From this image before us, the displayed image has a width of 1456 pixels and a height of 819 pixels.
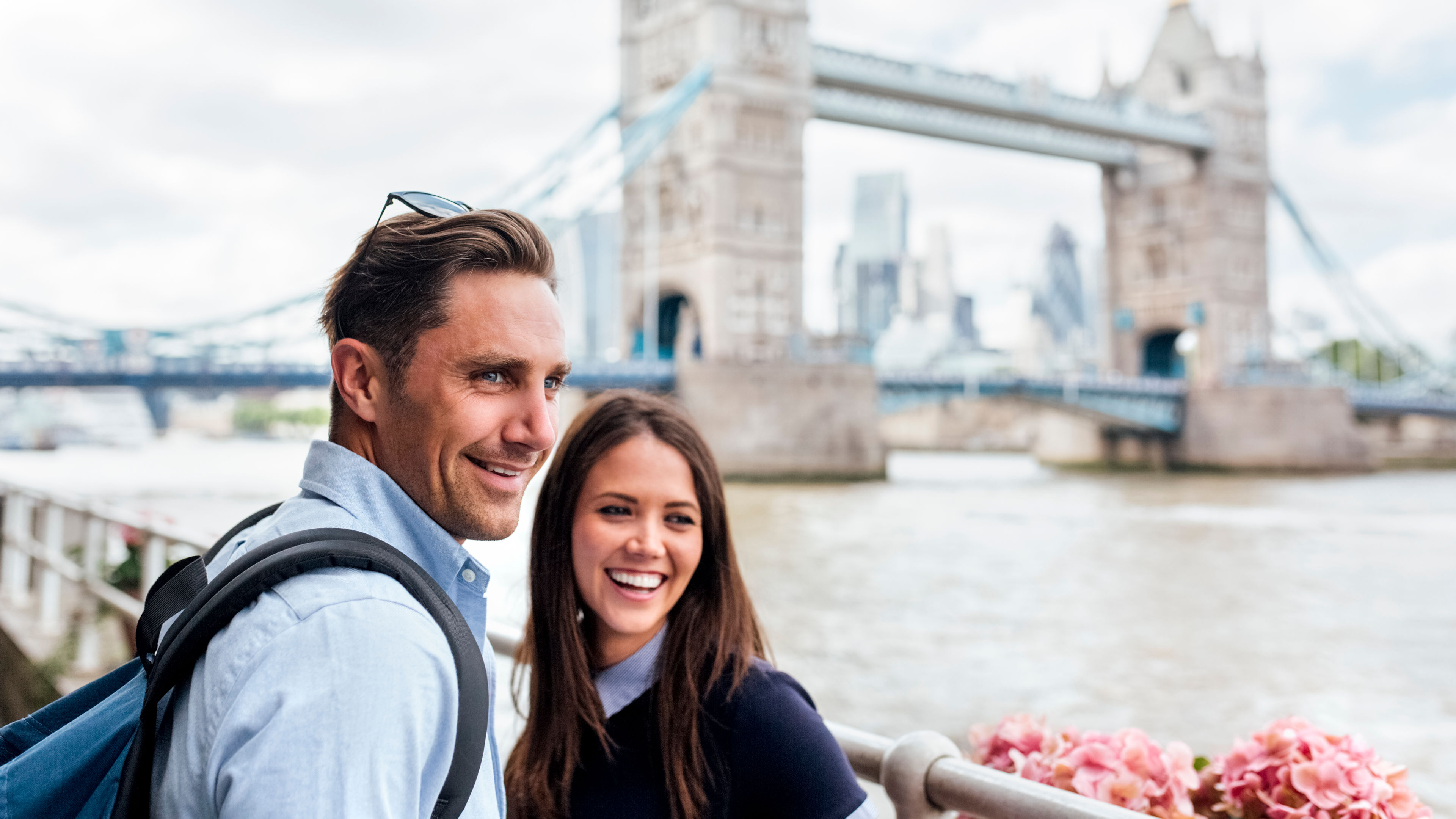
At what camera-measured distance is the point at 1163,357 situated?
42.4 meters

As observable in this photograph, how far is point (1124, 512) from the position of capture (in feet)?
66.2

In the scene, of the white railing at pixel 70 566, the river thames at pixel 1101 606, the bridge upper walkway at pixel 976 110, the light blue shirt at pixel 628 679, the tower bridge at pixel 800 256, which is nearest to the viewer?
the light blue shirt at pixel 628 679

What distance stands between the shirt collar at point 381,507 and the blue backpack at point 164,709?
72 millimetres

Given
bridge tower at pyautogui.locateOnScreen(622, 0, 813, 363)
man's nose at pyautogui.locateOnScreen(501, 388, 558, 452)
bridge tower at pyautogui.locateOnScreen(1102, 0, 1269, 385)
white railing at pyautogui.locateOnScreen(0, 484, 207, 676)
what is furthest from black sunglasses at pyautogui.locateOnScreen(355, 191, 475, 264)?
bridge tower at pyautogui.locateOnScreen(1102, 0, 1269, 385)

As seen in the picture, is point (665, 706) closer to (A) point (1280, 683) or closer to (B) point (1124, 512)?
(A) point (1280, 683)

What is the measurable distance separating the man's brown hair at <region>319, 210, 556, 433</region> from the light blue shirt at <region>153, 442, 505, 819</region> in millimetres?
207

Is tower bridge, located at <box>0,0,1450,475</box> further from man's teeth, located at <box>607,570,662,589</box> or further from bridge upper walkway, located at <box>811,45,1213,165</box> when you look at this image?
man's teeth, located at <box>607,570,662,589</box>

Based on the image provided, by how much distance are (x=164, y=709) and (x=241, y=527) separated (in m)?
0.31

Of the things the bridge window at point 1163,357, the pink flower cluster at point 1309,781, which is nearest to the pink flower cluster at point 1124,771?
the pink flower cluster at point 1309,781

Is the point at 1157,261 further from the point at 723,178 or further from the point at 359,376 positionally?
the point at 359,376

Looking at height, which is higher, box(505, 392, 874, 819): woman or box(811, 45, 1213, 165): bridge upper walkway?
box(811, 45, 1213, 165): bridge upper walkway

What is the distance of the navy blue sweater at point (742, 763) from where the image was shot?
1.34 metres

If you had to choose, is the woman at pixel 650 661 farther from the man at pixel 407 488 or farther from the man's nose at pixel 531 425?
the man's nose at pixel 531 425

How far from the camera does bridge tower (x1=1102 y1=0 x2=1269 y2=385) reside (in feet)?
129
